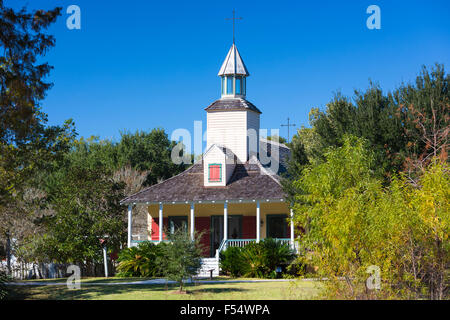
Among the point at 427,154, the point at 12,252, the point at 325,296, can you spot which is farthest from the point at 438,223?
the point at 12,252

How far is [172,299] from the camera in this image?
18.9 m

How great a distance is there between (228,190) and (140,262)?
270 inches

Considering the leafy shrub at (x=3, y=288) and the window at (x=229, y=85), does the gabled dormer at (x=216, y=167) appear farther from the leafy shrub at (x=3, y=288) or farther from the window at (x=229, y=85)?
the leafy shrub at (x=3, y=288)

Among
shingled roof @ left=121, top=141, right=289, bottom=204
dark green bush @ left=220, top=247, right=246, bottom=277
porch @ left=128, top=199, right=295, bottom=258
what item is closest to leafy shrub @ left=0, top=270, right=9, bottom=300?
dark green bush @ left=220, top=247, right=246, bottom=277

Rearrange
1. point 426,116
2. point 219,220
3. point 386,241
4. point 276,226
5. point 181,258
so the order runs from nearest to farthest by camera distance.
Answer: point 386,241
point 181,258
point 426,116
point 276,226
point 219,220

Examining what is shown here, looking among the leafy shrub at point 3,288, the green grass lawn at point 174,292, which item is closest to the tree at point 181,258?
the green grass lawn at point 174,292

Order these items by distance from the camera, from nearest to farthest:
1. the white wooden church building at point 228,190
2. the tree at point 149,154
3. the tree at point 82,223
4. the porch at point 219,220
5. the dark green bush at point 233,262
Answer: the dark green bush at point 233,262
the tree at point 82,223
the white wooden church building at point 228,190
the porch at point 219,220
the tree at point 149,154

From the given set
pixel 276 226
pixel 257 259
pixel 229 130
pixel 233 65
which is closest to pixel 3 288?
pixel 257 259

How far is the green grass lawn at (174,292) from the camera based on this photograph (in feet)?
62.8

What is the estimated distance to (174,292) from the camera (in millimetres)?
20562

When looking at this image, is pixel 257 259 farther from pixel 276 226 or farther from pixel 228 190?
pixel 228 190

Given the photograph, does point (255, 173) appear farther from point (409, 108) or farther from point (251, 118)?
point (409, 108)

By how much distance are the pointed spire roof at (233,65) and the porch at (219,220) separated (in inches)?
338
